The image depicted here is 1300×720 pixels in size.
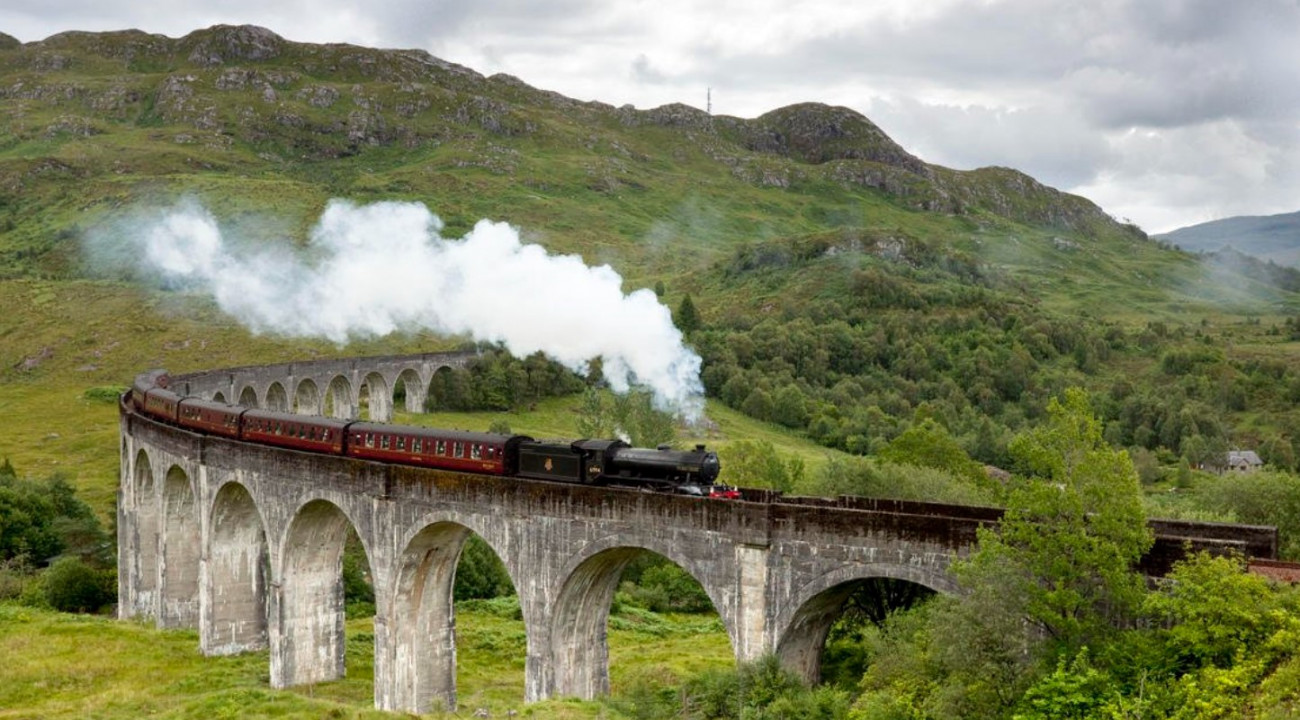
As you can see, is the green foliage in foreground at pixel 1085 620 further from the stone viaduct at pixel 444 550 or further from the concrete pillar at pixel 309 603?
the concrete pillar at pixel 309 603

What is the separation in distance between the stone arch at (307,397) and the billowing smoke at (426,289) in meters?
16.0

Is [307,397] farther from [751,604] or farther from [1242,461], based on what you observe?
[1242,461]

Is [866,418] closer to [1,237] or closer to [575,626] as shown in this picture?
[575,626]

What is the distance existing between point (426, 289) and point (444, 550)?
263 ft

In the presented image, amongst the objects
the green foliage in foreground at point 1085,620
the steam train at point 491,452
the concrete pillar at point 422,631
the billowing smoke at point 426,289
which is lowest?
the concrete pillar at point 422,631

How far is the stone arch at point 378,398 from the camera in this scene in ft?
346

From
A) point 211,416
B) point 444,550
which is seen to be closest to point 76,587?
point 211,416

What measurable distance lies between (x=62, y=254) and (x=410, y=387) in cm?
8079

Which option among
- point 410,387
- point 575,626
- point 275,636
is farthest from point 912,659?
point 410,387

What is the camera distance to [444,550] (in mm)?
39906

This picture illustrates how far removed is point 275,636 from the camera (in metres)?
42.6

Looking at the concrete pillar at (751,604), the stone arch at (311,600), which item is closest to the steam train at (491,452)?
the stone arch at (311,600)

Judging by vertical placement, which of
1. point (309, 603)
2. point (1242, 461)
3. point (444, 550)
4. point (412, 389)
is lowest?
point (309, 603)

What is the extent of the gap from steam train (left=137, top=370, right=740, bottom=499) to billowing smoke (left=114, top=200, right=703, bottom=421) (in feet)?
81.1
